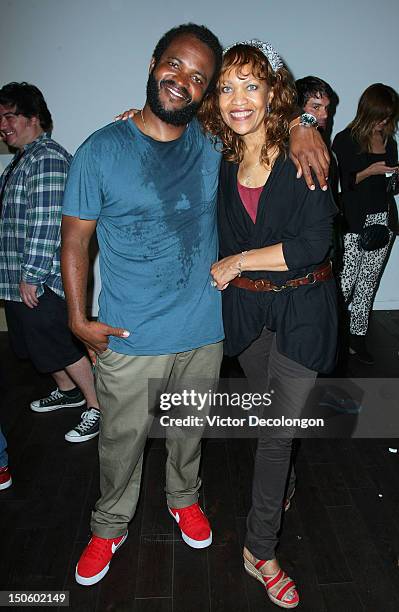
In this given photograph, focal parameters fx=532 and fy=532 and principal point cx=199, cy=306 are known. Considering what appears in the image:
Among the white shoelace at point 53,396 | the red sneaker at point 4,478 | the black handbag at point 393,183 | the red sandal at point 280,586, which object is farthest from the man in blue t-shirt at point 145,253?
the black handbag at point 393,183

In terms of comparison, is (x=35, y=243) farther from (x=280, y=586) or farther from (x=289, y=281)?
(x=280, y=586)

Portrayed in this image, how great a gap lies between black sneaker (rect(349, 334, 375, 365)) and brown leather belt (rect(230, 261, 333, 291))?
1.97 metres

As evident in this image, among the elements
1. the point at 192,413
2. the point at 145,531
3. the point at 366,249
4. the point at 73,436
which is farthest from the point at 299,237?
the point at 366,249

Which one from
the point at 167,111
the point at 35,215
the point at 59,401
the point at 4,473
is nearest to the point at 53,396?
the point at 59,401

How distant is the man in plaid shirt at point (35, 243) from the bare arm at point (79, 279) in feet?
2.85

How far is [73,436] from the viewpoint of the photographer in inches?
105

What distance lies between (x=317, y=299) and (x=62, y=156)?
1.44 meters

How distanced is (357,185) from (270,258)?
2113mm

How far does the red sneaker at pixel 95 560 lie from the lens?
6.07 feet

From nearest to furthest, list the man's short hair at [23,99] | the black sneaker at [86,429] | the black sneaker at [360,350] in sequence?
the man's short hair at [23,99]
the black sneaker at [86,429]
the black sneaker at [360,350]

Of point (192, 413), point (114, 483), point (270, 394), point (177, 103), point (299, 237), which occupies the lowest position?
point (114, 483)

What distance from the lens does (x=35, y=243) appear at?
242 centimetres

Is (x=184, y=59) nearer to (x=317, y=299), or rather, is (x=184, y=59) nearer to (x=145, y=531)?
(x=317, y=299)

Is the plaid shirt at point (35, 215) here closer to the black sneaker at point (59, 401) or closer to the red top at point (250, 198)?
the black sneaker at point (59, 401)
